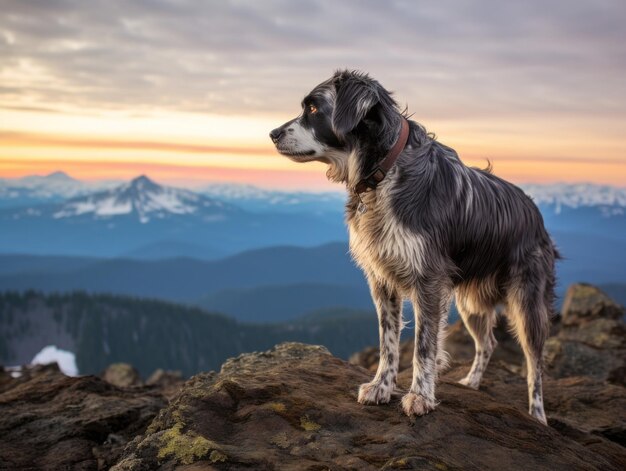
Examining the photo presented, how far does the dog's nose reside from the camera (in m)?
8.20

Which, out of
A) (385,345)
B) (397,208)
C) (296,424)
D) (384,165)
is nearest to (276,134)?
(384,165)

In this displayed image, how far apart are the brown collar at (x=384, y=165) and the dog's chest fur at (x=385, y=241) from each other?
110 mm

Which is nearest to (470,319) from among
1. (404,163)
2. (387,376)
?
(387,376)

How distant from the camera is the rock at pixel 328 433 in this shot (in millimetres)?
6445

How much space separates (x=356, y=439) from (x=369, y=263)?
256cm

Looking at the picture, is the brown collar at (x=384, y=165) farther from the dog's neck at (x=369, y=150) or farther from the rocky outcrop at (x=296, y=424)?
the rocky outcrop at (x=296, y=424)

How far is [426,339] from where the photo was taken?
323 inches

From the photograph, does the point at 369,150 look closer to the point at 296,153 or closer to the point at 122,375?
the point at 296,153

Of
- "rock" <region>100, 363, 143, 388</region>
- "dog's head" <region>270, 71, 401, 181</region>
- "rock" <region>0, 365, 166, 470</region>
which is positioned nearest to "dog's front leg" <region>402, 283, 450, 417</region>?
"dog's head" <region>270, 71, 401, 181</region>

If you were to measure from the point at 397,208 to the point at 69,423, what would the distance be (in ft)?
20.7

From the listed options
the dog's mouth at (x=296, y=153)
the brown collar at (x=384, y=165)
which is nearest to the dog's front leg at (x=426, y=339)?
the brown collar at (x=384, y=165)

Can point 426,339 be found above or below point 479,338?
above

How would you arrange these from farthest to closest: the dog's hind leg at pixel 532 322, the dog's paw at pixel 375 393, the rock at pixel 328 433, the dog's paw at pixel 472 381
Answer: the dog's paw at pixel 472 381
the dog's hind leg at pixel 532 322
the dog's paw at pixel 375 393
the rock at pixel 328 433

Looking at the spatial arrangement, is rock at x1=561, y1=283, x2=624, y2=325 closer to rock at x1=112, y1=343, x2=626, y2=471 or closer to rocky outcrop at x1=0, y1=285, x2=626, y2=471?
rocky outcrop at x1=0, y1=285, x2=626, y2=471
